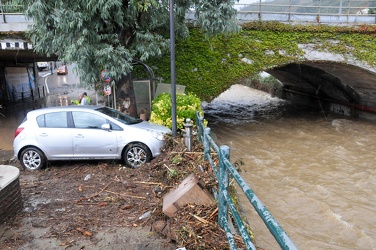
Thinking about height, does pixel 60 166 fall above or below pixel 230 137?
above

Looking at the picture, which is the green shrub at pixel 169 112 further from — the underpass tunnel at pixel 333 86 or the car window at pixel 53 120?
the underpass tunnel at pixel 333 86

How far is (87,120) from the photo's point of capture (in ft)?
26.2

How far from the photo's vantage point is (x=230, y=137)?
14539mm

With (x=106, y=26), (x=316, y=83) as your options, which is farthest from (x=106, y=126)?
(x=316, y=83)

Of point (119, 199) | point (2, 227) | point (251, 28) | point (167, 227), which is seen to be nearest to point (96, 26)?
point (119, 199)

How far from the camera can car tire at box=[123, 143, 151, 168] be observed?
7.84 m

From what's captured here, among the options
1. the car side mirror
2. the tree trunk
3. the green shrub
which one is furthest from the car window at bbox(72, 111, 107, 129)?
the tree trunk

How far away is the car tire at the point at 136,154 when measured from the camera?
784cm

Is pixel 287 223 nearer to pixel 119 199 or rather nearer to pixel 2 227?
pixel 119 199

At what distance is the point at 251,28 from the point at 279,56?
1.86 metres

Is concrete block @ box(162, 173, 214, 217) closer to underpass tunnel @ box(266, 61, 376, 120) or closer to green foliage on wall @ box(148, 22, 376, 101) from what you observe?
green foliage on wall @ box(148, 22, 376, 101)

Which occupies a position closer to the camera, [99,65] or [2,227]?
[2,227]

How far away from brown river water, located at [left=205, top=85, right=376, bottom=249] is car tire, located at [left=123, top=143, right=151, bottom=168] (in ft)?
8.77

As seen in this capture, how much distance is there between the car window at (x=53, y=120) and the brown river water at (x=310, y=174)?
16.2ft
